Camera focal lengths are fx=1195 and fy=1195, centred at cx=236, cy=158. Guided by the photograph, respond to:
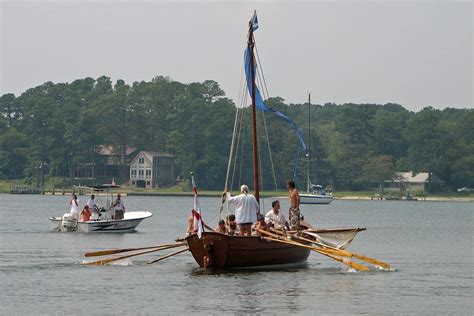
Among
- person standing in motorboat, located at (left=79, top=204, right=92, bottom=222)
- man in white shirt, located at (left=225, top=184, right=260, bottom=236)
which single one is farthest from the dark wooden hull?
person standing in motorboat, located at (left=79, top=204, right=92, bottom=222)

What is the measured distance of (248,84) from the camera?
46.3 meters

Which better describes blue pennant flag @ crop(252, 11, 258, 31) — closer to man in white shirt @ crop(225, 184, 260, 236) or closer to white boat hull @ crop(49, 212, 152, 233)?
man in white shirt @ crop(225, 184, 260, 236)

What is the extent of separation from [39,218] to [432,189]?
369ft

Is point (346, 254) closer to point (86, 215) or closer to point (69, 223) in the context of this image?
point (86, 215)

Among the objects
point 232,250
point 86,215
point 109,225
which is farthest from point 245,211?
point 86,215

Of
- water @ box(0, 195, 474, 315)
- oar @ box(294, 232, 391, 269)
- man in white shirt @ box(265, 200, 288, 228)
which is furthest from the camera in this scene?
man in white shirt @ box(265, 200, 288, 228)

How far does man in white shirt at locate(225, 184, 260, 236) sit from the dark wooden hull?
601 mm

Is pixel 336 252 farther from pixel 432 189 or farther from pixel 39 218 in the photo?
pixel 432 189

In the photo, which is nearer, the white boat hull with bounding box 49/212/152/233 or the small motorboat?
the white boat hull with bounding box 49/212/152/233

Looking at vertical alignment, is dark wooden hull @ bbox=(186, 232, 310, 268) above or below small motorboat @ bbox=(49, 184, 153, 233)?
below

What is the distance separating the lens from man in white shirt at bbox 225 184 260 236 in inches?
1601

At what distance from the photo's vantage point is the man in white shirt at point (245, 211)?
40656 mm

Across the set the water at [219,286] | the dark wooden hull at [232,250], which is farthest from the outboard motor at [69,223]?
the dark wooden hull at [232,250]

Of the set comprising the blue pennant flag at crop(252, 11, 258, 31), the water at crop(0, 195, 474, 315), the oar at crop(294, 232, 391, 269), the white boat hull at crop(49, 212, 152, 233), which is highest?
the blue pennant flag at crop(252, 11, 258, 31)
